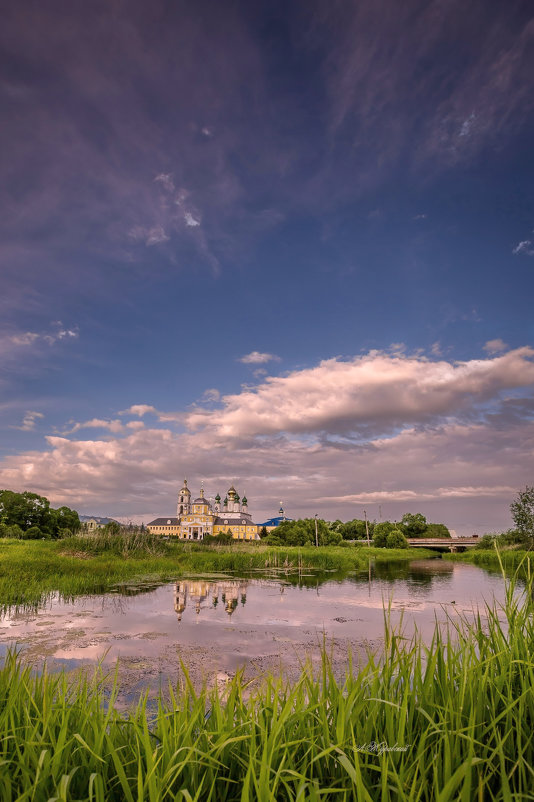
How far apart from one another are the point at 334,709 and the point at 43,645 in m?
6.88

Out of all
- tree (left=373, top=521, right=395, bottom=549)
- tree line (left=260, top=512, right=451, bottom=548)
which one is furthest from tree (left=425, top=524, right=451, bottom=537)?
tree (left=373, top=521, right=395, bottom=549)

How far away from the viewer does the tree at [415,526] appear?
2913 inches

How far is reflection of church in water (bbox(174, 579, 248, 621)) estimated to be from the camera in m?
12.6

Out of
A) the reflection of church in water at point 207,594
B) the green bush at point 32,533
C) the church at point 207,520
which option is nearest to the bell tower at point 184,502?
the church at point 207,520

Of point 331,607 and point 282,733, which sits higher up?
point 282,733

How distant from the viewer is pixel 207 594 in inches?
590

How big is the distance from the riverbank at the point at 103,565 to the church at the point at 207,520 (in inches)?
3168

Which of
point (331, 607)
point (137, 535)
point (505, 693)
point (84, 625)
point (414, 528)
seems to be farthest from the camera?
point (414, 528)

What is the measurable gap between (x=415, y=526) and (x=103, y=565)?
66037 mm

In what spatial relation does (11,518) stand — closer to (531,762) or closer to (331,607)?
(331,607)

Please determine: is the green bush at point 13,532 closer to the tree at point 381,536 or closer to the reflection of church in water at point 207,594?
the reflection of church in water at point 207,594

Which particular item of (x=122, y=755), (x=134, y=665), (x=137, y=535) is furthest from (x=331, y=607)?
(x=137, y=535)

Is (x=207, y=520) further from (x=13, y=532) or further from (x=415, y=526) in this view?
(x=13, y=532)

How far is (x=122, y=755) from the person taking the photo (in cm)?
253
